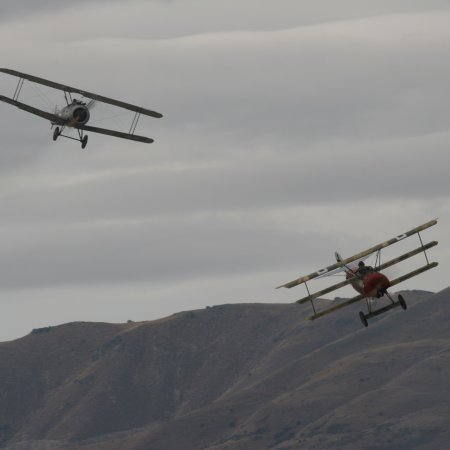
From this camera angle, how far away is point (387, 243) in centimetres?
9262

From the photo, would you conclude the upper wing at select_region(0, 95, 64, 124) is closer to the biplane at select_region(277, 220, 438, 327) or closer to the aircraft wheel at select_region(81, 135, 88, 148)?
the aircraft wheel at select_region(81, 135, 88, 148)

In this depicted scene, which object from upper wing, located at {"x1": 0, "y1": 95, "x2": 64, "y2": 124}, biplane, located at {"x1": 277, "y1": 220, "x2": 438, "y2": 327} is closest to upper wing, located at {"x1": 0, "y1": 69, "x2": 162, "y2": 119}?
upper wing, located at {"x1": 0, "y1": 95, "x2": 64, "y2": 124}

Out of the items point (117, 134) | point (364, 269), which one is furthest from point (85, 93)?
point (364, 269)

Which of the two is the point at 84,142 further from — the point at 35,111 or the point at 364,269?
the point at 364,269

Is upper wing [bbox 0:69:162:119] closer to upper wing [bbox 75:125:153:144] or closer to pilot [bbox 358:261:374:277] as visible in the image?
upper wing [bbox 75:125:153:144]

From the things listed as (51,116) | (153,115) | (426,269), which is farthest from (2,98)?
(426,269)

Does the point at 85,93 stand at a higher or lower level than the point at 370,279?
higher

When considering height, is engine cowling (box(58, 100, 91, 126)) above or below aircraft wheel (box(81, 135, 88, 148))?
above

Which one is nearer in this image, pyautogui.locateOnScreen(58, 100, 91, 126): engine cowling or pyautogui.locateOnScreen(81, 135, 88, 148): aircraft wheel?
pyautogui.locateOnScreen(81, 135, 88, 148): aircraft wheel

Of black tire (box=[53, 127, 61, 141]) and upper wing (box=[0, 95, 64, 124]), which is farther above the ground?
upper wing (box=[0, 95, 64, 124])

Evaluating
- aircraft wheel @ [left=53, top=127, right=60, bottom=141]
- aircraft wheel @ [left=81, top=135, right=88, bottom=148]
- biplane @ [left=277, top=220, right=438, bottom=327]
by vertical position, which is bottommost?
biplane @ [left=277, top=220, right=438, bottom=327]

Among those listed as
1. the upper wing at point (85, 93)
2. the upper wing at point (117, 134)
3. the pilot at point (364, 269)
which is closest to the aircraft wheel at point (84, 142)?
the upper wing at point (117, 134)

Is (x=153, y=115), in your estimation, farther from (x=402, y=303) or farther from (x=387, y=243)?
(x=402, y=303)

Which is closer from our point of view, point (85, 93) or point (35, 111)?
point (35, 111)
